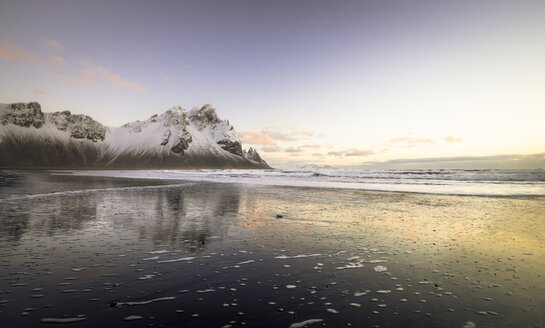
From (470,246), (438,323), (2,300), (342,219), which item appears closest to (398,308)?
(438,323)

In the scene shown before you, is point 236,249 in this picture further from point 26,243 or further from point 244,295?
point 26,243

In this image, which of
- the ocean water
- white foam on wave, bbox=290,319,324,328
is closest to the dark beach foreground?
white foam on wave, bbox=290,319,324,328

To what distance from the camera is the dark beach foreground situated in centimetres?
502

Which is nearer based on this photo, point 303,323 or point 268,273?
point 303,323

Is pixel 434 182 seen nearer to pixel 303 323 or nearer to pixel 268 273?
pixel 268 273

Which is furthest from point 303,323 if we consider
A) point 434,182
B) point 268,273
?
point 434,182

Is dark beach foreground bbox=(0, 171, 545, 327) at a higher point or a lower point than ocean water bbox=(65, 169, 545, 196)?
lower

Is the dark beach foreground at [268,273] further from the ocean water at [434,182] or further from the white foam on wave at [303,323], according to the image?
the ocean water at [434,182]

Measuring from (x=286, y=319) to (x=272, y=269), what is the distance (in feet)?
8.70

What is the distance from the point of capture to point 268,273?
721 centimetres

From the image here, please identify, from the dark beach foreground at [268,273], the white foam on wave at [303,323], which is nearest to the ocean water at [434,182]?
the dark beach foreground at [268,273]

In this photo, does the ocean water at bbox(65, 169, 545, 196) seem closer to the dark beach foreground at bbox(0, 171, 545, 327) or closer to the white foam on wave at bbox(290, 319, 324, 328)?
the dark beach foreground at bbox(0, 171, 545, 327)

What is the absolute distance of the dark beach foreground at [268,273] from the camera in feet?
16.5

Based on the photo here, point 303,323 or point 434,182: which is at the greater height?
point 434,182
